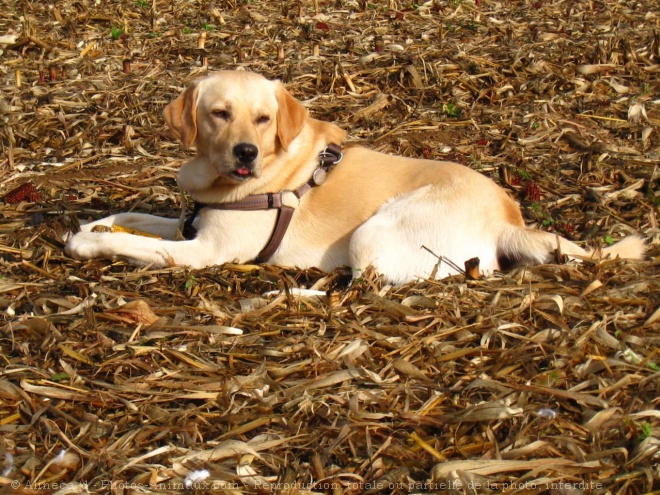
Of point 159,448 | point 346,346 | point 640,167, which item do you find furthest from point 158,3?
point 159,448

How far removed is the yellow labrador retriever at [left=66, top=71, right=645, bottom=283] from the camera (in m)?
4.26

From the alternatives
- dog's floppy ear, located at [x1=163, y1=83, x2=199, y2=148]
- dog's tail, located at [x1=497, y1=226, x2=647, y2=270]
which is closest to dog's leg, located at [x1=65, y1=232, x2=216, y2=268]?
dog's floppy ear, located at [x1=163, y1=83, x2=199, y2=148]

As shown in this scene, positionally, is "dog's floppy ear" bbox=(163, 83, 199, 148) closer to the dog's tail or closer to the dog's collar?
the dog's collar

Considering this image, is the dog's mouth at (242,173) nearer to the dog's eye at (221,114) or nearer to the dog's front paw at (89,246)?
the dog's eye at (221,114)

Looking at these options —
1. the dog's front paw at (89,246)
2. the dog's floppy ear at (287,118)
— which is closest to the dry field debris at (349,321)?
the dog's front paw at (89,246)

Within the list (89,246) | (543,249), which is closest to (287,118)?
(89,246)

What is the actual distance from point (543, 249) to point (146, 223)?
2432mm

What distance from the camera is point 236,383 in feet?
10.3

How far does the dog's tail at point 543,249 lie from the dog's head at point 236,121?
138 centimetres

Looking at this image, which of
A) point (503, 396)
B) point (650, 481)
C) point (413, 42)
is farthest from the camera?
point (413, 42)

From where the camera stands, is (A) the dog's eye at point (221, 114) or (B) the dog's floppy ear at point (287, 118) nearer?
(A) the dog's eye at point (221, 114)

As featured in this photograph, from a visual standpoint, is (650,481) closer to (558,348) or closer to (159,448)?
(558,348)

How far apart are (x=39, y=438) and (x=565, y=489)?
1881 millimetres

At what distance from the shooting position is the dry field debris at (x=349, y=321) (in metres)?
2.74
